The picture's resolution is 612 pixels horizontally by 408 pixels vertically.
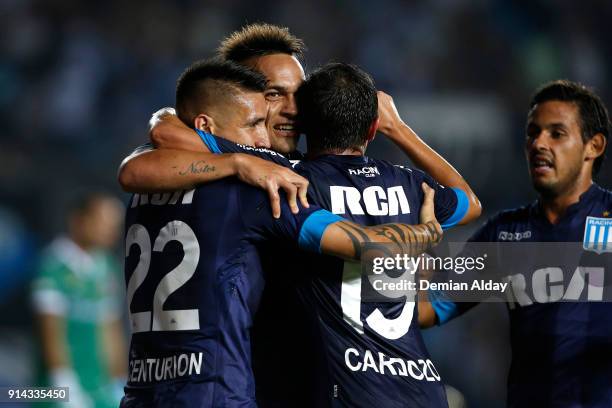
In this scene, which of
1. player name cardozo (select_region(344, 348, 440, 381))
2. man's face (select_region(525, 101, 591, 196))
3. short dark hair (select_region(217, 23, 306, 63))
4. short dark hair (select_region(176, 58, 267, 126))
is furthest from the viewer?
man's face (select_region(525, 101, 591, 196))

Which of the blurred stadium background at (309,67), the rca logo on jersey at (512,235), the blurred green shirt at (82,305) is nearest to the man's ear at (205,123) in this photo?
the rca logo on jersey at (512,235)

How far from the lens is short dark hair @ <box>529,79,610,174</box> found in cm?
468

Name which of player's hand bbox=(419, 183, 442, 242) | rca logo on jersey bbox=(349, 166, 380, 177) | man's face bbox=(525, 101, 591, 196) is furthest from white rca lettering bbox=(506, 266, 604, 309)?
rca logo on jersey bbox=(349, 166, 380, 177)

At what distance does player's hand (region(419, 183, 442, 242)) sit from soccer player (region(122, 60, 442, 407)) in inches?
2.5

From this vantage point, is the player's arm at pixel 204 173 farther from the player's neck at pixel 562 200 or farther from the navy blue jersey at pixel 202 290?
the player's neck at pixel 562 200

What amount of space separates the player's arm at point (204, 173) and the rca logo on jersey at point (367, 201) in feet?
0.55

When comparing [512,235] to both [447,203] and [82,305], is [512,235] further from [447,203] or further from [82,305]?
[82,305]

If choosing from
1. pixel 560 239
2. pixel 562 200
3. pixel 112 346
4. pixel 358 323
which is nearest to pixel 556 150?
pixel 562 200

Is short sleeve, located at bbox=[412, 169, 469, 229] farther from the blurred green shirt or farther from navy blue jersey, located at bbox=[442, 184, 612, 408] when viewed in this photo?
the blurred green shirt

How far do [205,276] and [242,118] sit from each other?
748 mm

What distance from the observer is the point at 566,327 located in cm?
435

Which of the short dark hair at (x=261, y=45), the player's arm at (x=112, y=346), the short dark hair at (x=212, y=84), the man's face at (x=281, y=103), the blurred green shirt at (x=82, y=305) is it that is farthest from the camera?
the player's arm at (x=112, y=346)

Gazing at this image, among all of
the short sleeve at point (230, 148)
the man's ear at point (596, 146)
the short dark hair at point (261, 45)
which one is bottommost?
the short sleeve at point (230, 148)

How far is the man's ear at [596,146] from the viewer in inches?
184
